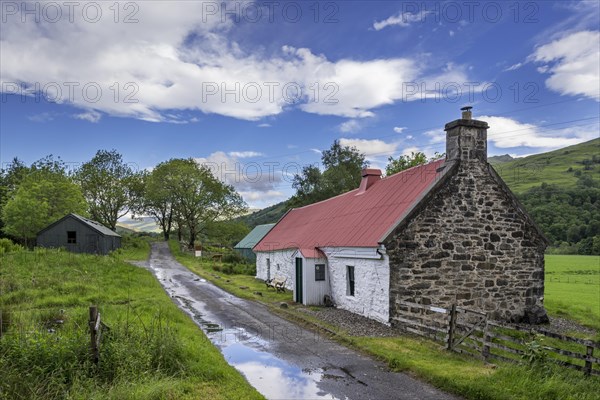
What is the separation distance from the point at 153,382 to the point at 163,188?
5744cm

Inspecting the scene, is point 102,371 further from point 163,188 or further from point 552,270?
point 163,188

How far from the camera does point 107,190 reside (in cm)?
7094

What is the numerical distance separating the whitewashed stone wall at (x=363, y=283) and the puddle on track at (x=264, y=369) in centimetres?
478

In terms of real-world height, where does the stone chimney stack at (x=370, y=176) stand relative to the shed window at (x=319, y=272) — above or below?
above

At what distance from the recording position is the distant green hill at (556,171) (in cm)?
13488

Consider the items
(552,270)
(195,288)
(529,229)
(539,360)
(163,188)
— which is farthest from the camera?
(163,188)

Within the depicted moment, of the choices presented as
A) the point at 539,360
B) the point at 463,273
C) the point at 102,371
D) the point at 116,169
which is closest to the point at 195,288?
the point at 463,273

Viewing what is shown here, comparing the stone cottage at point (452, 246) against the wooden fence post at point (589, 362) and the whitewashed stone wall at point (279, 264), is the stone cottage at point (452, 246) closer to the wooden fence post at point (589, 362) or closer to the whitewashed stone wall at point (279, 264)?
the wooden fence post at point (589, 362)

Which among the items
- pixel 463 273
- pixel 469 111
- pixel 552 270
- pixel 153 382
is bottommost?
pixel 552 270

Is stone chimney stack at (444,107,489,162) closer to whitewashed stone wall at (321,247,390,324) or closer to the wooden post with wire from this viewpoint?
whitewashed stone wall at (321,247,390,324)

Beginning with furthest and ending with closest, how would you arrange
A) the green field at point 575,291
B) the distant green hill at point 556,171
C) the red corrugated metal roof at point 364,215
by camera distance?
the distant green hill at point 556,171 < the green field at point 575,291 < the red corrugated metal roof at point 364,215

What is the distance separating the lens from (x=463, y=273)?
54.3ft

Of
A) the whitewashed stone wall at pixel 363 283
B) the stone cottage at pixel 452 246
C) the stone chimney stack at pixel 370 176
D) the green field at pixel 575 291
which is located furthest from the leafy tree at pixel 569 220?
the whitewashed stone wall at pixel 363 283

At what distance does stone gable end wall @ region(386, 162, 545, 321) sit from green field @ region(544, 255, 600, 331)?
4015mm
